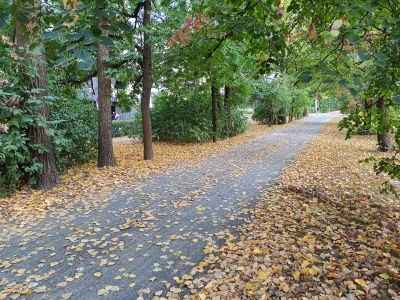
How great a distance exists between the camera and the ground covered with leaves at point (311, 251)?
2746 mm

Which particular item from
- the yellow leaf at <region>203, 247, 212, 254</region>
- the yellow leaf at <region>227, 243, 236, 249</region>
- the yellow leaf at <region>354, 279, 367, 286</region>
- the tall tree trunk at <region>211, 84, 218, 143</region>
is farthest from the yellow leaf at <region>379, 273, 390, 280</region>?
the tall tree trunk at <region>211, 84, 218, 143</region>

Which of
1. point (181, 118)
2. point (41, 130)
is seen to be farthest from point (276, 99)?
point (41, 130)

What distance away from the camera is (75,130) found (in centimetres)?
772

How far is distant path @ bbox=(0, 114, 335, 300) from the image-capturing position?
117 inches

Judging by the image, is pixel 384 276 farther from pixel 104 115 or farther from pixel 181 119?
pixel 181 119

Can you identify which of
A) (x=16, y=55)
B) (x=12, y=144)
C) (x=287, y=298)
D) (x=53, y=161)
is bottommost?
(x=287, y=298)

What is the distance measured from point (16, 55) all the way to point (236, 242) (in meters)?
5.10

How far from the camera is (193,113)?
14.4 meters

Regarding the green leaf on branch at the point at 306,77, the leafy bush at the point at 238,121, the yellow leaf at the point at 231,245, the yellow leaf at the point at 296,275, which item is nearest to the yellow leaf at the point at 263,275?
the yellow leaf at the point at 296,275

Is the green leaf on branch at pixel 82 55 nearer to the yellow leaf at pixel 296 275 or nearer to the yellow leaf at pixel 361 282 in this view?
the yellow leaf at pixel 296 275

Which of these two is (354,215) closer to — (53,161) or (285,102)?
(53,161)

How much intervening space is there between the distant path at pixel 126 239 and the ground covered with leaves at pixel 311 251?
0.35 m

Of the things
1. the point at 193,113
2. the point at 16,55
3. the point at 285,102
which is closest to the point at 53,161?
the point at 16,55

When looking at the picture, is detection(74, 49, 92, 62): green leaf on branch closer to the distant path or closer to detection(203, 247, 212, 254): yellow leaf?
the distant path
